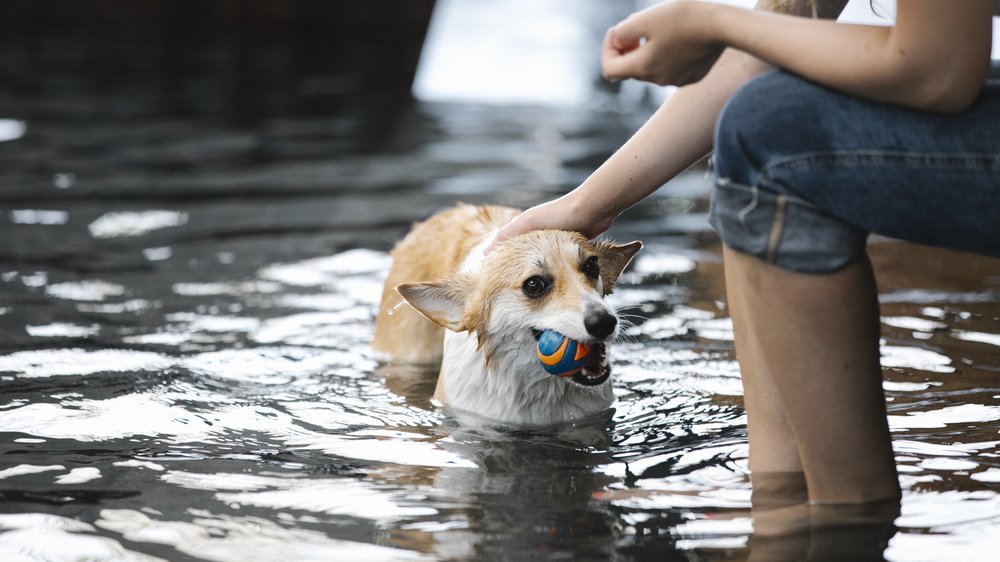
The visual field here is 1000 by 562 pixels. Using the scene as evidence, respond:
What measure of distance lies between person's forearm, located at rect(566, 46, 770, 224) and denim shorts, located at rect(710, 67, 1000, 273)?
15.3 inches

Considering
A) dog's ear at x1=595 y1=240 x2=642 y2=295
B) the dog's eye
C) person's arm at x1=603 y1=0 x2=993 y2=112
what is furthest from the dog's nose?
person's arm at x1=603 y1=0 x2=993 y2=112

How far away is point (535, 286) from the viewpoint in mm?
2791

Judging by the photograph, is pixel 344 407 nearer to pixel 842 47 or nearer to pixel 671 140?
pixel 671 140

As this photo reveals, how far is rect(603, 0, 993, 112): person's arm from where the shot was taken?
1.64m

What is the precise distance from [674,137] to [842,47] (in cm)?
60

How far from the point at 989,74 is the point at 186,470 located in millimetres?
1680

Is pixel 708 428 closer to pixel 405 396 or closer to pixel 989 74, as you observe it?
pixel 405 396

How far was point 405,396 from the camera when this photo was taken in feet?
10.2

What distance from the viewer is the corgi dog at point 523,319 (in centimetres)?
274

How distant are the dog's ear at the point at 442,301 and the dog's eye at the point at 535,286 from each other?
204 mm

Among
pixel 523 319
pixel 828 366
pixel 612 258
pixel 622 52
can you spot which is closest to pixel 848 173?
pixel 828 366

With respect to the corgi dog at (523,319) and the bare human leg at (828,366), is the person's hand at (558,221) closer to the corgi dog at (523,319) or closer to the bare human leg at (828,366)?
the corgi dog at (523,319)

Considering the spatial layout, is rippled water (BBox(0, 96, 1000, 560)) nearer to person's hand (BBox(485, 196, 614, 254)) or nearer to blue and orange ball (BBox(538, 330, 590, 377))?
blue and orange ball (BBox(538, 330, 590, 377))

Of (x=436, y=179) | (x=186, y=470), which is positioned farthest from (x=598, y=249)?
(x=436, y=179)
